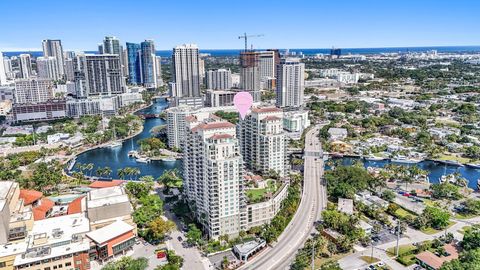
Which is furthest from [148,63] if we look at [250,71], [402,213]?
[402,213]

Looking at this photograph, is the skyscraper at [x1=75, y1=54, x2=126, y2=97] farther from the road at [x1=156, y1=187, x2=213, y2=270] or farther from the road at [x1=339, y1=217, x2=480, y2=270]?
the road at [x1=339, y1=217, x2=480, y2=270]

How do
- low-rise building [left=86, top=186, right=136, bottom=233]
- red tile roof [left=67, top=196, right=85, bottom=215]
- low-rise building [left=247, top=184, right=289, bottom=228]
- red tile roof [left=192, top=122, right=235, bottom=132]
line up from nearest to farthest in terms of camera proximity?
low-rise building [left=86, top=186, right=136, bottom=233] < red tile roof [left=192, top=122, right=235, bottom=132] < low-rise building [left=247, top=184, right=289, bottom=228] < red tile roof [left=67, top=196, right=85, bottom=215]

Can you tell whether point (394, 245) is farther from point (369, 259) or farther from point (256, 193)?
point (256, 193)

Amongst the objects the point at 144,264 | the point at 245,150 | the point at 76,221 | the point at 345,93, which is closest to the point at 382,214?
the point at 245,150

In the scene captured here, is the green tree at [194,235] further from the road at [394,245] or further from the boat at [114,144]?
the boat at [114,144]

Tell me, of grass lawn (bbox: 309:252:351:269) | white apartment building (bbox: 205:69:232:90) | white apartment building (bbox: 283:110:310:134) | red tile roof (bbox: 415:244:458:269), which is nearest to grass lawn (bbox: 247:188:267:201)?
grass lawn (bbox: 309:252:351:269)

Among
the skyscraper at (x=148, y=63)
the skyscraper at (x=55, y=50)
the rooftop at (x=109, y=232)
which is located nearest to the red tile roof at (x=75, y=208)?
the rooftop at (x=109, y=232)

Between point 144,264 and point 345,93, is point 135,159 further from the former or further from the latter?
point 345,93
